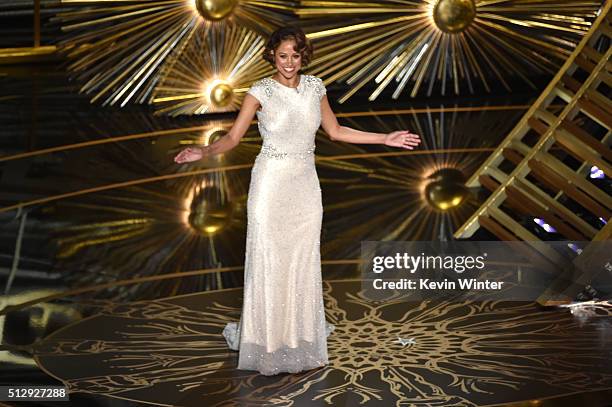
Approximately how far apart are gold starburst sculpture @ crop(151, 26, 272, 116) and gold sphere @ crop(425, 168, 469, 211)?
2.05 m

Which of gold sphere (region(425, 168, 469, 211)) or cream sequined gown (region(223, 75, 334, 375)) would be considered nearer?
cream sequined gown (region(223, 75, 334, 375))

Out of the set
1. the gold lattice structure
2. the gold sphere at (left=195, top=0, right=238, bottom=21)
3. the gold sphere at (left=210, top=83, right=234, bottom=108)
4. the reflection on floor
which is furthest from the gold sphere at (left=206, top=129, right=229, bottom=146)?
the reflection on floor

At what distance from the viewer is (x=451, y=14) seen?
974 centimetres

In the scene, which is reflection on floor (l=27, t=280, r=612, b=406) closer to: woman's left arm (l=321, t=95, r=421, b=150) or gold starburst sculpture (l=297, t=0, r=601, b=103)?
woman's left arm (l=321, t=95, r=421, b=150)

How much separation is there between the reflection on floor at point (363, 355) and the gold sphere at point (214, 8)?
381cm

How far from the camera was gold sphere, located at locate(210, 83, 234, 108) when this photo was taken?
9617 mm

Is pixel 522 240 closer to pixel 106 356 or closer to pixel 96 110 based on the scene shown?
pixel 106 356

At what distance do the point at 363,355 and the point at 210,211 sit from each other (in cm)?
236

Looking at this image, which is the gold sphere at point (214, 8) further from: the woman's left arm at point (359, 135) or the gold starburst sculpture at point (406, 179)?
the woman's left arm at point (359, 135)

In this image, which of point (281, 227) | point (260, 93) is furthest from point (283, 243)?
point (260, 93)

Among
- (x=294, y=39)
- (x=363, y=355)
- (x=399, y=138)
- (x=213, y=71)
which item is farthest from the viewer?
(x=213, y=71)

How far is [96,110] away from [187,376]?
5314 mm

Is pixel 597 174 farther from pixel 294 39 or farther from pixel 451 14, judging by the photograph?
pixel 294 39

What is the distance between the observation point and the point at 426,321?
5598 mm
